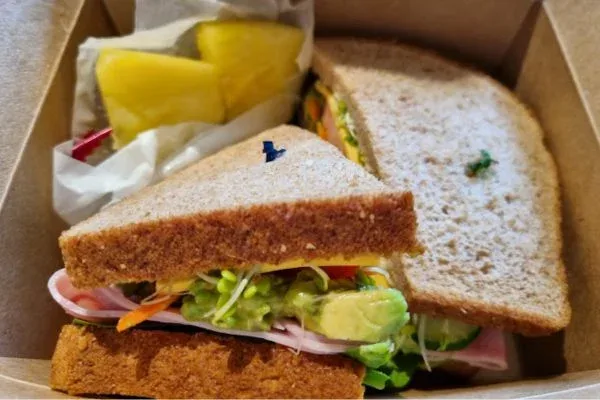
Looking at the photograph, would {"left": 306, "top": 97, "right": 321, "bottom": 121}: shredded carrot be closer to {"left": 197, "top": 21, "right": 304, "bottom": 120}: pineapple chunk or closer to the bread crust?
{"left": 197, "top": 21, "right": 304, "bottom": 120}: pineapple chunk

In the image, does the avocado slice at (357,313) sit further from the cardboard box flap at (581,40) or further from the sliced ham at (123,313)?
the cardboard box flap at (581,40)

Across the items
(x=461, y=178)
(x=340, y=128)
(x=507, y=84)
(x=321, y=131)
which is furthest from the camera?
(x=507, y=84)

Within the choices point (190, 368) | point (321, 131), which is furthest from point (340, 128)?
point (190, 368)

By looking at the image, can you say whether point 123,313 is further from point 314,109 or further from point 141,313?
point 314,109

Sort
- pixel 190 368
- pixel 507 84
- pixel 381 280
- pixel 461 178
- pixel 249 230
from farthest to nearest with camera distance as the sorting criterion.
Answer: pixel 507 84 < pixel 461 178 < pixel 381 280 < pixel 190 368 < pixel 249 230

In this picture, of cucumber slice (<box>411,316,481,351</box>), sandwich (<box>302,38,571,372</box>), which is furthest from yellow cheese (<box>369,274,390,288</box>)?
cucumber slice (<box>411,316,481,351</box>)

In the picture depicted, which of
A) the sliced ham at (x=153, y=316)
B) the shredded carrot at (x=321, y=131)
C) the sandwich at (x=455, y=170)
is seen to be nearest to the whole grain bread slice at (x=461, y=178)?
the sandwich at (x=455, y=170)

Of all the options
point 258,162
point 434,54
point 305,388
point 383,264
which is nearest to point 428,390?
point 383,264
